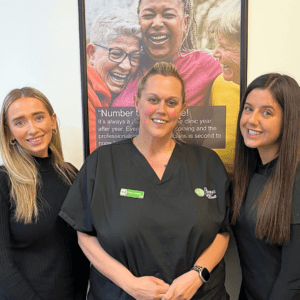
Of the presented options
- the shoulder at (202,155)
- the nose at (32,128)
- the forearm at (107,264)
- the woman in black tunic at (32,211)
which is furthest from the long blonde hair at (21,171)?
the shoulder at (202,155)

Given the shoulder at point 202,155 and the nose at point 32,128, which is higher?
the nose at point 32,128

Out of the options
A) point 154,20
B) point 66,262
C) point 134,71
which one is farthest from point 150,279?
point 154,20

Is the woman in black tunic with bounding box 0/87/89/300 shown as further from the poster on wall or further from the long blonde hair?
the poster on wall

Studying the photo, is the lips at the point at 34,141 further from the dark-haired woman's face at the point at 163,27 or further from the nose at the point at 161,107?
the dark-haired woman's face at the point at 163,27

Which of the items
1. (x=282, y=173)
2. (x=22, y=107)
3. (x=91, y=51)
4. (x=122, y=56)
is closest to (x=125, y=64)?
(x=122, y=56)

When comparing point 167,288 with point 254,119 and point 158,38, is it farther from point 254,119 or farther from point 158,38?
point 158,38

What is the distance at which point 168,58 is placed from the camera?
4.26 ft

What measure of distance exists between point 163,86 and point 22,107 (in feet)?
2.02

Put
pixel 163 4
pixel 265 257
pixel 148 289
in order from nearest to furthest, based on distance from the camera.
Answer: pixel 148 289 < pixel 265 257 < pixel 163 4

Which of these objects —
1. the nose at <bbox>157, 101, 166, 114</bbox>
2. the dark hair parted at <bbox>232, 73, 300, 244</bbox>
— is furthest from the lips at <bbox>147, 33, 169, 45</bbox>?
the dark hair parted at <bbox>232, 73, 300, 244</bbox>

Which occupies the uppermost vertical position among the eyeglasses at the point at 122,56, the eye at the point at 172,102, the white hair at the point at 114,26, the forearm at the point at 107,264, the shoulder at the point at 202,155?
the white hair at the point at 114,26

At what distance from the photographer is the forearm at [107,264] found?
902 mm

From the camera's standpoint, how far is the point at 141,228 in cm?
92

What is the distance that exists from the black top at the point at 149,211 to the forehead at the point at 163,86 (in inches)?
10.4
